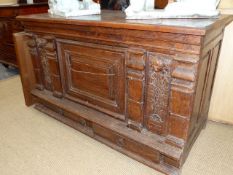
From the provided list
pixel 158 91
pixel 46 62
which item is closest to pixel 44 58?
pixel 46 62

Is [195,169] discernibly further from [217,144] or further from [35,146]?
[35,146]

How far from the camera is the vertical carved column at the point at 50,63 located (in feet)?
5.55

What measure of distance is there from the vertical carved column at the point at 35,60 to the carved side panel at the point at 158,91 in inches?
42.6

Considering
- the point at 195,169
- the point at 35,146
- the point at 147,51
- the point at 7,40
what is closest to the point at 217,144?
the point at 195,169

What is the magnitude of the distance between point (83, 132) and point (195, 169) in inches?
32.5

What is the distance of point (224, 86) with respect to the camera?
1.73 meters

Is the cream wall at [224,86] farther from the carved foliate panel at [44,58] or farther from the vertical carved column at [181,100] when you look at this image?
the carved foliate panel at [44,58]

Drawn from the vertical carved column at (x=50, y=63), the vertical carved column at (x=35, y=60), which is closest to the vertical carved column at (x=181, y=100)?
the vertical carved column at (x=50, y=63)

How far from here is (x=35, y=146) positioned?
1617 mm

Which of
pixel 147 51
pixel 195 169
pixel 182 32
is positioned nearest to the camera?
pixel 182 32

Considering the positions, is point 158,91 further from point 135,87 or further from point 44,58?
point 44,58

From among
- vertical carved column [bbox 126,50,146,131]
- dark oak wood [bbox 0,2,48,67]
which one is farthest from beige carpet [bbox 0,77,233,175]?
dark oak wood [bbox 0,2,48,67]

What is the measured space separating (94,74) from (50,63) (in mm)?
458

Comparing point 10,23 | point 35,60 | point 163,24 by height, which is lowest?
point 35,60
